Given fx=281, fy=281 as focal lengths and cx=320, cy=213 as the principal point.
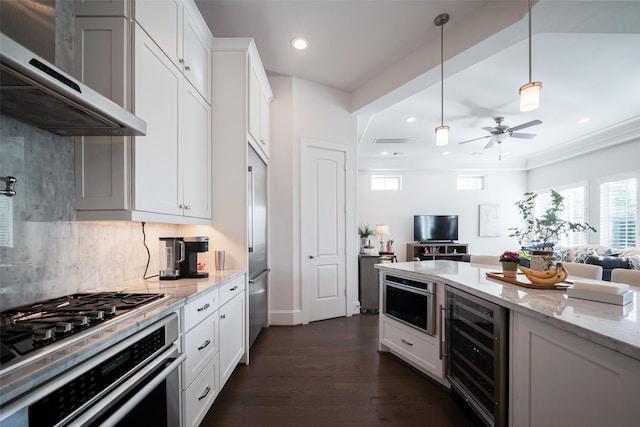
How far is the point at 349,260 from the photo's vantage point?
160 inches

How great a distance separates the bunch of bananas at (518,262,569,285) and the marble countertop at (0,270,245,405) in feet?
6.55

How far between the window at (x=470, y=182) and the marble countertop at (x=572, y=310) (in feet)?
22.0

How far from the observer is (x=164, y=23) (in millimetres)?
1762

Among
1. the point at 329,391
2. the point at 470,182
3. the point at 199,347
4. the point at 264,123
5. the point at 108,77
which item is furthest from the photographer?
the point at 470,182

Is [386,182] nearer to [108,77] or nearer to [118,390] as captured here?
[108,77]

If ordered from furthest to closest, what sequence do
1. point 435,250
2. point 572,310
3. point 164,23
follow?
point 435,250 → point 164,23 → point 572,310

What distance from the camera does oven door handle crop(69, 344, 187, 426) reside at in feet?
2.79

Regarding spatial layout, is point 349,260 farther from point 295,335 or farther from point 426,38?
point 426,38

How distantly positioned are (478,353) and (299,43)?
10.6ft

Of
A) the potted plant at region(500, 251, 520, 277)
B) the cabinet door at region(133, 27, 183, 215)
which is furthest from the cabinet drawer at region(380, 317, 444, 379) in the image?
the cabinet door at region(133, 27, 183, 215)

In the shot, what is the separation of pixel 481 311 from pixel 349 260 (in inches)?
97.6

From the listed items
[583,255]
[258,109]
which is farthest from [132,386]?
[583,255]

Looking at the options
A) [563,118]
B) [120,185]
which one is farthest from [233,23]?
[563,118]

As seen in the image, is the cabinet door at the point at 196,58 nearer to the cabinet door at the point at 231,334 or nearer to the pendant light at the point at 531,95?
the cabinet door at the point at 231,334
